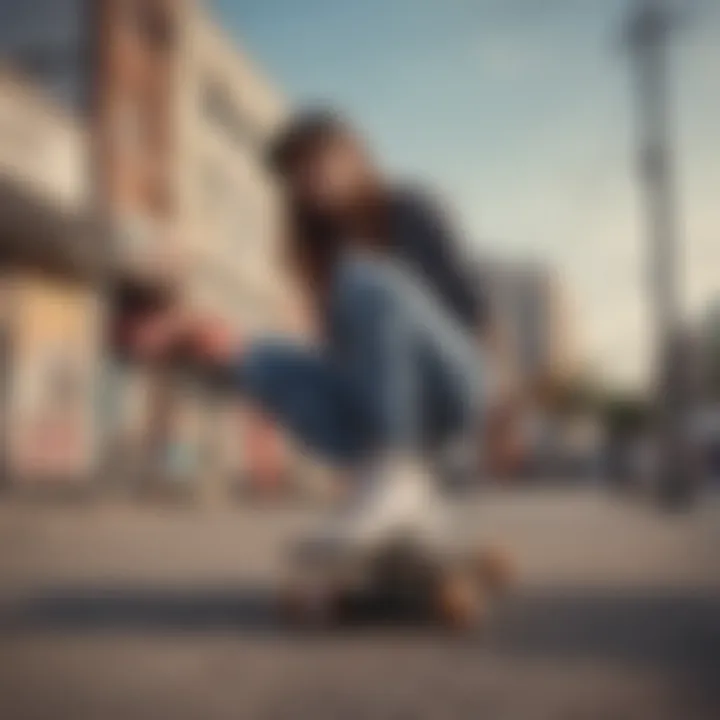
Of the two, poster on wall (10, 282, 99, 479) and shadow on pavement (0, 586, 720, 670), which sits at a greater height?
poster on wall (10, 282, 99, 479)

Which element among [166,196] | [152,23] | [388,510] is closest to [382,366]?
[388,510]

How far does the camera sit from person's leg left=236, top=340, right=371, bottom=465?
90 cm

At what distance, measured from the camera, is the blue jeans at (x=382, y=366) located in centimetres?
89

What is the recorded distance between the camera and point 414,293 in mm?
898

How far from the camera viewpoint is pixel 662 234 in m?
0.92

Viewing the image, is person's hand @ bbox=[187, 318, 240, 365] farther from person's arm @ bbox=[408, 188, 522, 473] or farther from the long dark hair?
person's arm @ bbox=[408, 188, 522, 473]

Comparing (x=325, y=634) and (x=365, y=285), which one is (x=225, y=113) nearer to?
(x=365, y=285)

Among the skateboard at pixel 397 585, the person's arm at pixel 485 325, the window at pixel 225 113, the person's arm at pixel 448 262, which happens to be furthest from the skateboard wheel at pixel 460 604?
the window at pixel 225 113

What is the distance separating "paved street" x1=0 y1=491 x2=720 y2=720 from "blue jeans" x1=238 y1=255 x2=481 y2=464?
85mm

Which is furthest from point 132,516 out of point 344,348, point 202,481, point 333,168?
point 333,168

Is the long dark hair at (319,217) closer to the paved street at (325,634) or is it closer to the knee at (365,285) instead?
the knee at (365,285)

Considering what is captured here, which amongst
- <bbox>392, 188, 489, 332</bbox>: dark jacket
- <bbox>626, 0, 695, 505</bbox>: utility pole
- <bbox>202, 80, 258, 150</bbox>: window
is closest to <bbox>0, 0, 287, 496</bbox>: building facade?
<bbox>202, 80, 258, 150</bbox>: window

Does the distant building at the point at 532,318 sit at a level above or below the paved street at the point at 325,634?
above

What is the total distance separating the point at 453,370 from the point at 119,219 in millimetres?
338
